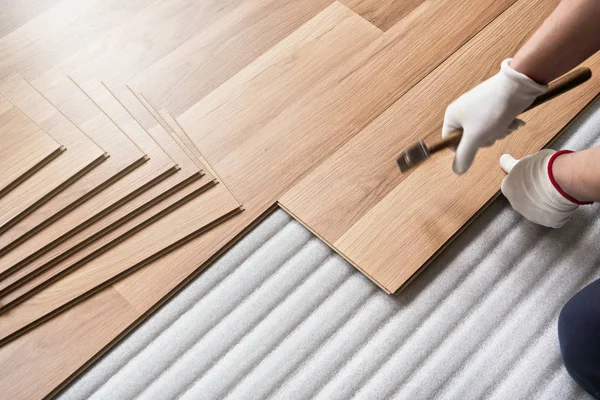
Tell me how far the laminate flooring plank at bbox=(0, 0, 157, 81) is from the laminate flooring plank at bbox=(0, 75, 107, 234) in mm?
184

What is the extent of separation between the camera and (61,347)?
4.09 ft

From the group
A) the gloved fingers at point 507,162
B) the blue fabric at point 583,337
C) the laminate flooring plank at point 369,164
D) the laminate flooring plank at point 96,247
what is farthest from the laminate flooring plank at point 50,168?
the blue fabric at point 583,337

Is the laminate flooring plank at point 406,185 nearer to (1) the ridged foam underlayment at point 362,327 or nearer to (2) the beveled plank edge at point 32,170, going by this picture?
(1) the ridged foam underlayment at point 362,327

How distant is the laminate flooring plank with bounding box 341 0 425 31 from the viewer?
5.21 feet

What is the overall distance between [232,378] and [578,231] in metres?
0.83

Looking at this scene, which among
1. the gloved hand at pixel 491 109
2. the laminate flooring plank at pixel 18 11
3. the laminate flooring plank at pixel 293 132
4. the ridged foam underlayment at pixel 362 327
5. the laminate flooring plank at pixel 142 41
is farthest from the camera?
the laminate flooring plank at pixel 18 11

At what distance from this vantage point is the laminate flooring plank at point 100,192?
128 cm

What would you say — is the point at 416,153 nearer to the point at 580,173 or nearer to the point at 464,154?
the point at 464,154

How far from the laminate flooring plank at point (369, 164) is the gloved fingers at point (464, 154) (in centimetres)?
16

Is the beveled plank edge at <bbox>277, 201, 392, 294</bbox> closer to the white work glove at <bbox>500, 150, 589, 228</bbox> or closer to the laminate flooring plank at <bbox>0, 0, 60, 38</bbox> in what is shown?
the white work glove at <bbox>500, 150, 589, 228</bbox>

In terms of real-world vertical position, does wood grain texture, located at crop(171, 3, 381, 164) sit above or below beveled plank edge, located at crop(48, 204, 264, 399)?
above

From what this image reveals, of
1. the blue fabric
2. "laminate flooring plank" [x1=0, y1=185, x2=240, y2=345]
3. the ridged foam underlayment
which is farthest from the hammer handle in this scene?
"laminate flooring plank" [x1=0, y1=185, x2=240, y2=345]

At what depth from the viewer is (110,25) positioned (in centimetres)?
164

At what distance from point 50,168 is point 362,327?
2.59 ft
